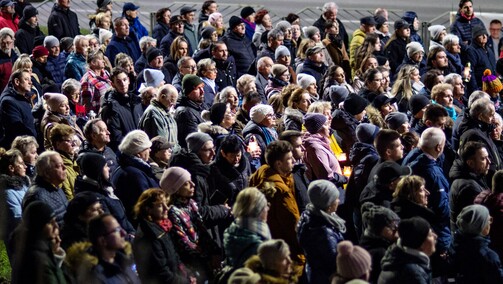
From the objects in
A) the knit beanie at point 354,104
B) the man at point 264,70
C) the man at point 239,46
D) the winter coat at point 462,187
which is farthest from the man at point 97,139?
the man at point 239,46

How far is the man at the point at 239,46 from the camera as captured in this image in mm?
21500

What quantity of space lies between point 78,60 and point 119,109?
326 cm

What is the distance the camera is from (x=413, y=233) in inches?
474

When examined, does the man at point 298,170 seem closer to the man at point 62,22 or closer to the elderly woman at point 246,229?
the elderly woman at point 246,229

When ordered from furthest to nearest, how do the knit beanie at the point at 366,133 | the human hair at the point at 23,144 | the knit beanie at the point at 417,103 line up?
the knit beanie at the point at 417,103 < the knit beanie at the point at 366,133 < the human hair at the point at 23,144

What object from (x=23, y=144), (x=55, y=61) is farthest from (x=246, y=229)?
(x=55, y=61)

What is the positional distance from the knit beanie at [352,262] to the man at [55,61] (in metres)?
9.46

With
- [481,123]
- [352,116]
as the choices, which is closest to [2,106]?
[352,116]

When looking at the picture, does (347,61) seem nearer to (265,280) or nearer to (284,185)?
(284,185)

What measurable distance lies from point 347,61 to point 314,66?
2.09 m

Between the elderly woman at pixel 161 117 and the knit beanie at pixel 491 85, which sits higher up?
the elderly woman at pixel 161 117

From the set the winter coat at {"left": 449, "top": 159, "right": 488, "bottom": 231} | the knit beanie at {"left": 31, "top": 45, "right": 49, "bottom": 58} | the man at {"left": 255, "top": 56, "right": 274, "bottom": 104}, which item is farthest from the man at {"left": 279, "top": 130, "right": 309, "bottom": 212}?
the knit beanie at {"left": 31, "top": 45, "right": 49, "bottom": 58}

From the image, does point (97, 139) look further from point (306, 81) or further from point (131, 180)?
point (306, 81)

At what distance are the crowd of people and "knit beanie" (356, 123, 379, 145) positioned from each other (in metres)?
0.02
